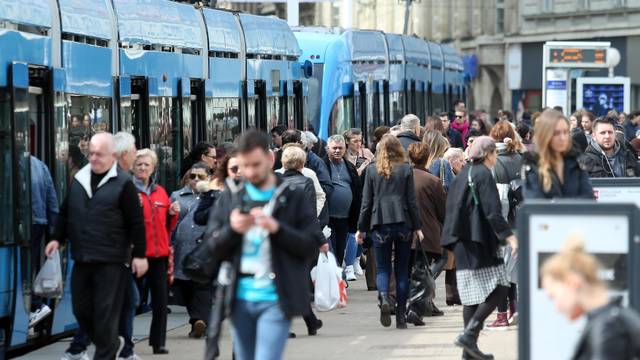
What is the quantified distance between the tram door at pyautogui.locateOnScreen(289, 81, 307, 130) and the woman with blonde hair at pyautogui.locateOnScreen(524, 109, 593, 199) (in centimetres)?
1276

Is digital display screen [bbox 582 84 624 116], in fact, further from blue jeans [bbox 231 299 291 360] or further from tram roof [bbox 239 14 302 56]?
blue jeans [bbox 231 299 291 360]

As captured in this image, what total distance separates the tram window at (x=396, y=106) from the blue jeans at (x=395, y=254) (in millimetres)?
15464

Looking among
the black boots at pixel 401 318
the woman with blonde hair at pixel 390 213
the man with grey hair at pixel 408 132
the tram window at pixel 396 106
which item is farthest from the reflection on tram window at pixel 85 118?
the tram window at pixel 396 106

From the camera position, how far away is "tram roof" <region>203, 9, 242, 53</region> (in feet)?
61.6

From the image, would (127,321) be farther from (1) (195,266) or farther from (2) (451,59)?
(2) (451,59)

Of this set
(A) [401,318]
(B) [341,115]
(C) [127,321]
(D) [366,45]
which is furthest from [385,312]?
(D) [366,45]

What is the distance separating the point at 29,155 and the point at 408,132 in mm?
6265

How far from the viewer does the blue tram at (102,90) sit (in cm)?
1226

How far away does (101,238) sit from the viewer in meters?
10.9

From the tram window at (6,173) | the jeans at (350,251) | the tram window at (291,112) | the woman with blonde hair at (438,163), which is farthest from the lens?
the tram window at (291,112)

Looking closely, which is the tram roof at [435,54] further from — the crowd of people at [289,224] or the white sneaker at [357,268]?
the crowd of people at [289,224]

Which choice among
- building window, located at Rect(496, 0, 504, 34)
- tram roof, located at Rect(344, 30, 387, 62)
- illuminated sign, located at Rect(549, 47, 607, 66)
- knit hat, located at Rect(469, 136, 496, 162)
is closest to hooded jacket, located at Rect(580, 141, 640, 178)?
knit hat, located at Rect(469, 136, 496, 162)

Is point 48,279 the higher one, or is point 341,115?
point 341,115

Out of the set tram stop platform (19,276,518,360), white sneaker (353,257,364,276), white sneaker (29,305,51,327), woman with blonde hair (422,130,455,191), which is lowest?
white sneaker (353,257,364,276)
